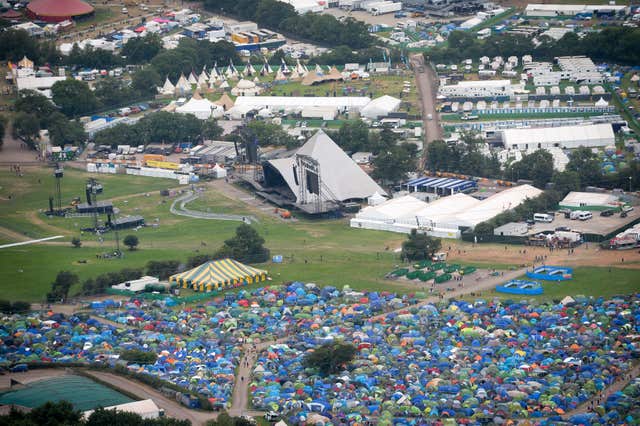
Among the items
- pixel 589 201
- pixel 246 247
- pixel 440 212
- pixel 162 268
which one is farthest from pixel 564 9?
pixel 162 268

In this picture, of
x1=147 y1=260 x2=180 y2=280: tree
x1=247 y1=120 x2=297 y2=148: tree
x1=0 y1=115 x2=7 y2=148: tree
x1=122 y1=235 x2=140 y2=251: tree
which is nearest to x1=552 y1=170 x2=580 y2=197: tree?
x1=247 y1=120 x2=297 y2=148: tree

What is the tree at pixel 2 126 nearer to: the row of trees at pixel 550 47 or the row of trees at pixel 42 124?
the row of trees at pixel 42 124

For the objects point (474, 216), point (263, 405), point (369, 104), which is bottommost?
point (263, 405)

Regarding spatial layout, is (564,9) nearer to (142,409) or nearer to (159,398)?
(159,398)

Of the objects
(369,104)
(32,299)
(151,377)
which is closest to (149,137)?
(369,104)

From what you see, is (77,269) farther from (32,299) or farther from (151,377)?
(151,377)

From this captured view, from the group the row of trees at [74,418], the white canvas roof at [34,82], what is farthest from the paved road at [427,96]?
the row of trees at [74,418]

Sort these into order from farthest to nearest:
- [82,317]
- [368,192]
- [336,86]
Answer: [336,86]
[368,192]
[82,317]
